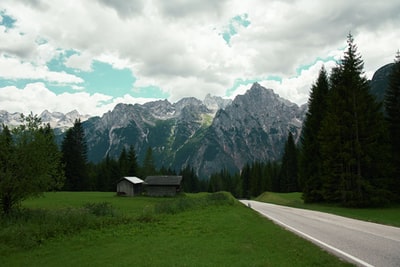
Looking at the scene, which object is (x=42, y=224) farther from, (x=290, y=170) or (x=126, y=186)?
(x=290, y=170)

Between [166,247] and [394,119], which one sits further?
[394,119]

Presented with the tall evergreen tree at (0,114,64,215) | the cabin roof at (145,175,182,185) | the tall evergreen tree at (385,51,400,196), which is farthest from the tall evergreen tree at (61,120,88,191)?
the tall evergreen tree at (385,51,400,196)

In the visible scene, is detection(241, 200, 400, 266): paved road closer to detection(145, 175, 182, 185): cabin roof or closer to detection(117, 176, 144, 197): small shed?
detection(117, 176, 144, 197): small shed

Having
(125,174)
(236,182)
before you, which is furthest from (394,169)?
(236,182)

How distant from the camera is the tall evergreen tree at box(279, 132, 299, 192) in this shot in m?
90.1

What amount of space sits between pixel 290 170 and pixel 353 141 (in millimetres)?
56302

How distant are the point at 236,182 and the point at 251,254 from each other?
136791 mm

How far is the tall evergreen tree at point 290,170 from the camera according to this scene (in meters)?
90.1

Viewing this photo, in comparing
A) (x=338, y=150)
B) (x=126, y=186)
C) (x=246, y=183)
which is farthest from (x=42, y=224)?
(x=246, y=183)

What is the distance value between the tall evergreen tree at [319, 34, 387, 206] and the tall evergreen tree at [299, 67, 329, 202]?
4097mm

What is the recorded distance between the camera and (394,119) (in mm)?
38375

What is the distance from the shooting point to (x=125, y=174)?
96.5m

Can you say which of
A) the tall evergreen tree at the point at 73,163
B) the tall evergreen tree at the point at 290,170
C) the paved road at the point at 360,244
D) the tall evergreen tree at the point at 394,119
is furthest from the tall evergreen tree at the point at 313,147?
the tall evergreen tree at the point at 73,163

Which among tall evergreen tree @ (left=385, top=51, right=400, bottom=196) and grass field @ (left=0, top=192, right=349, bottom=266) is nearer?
grass field @ (left=0, top=192, right=349, bottom=266)
